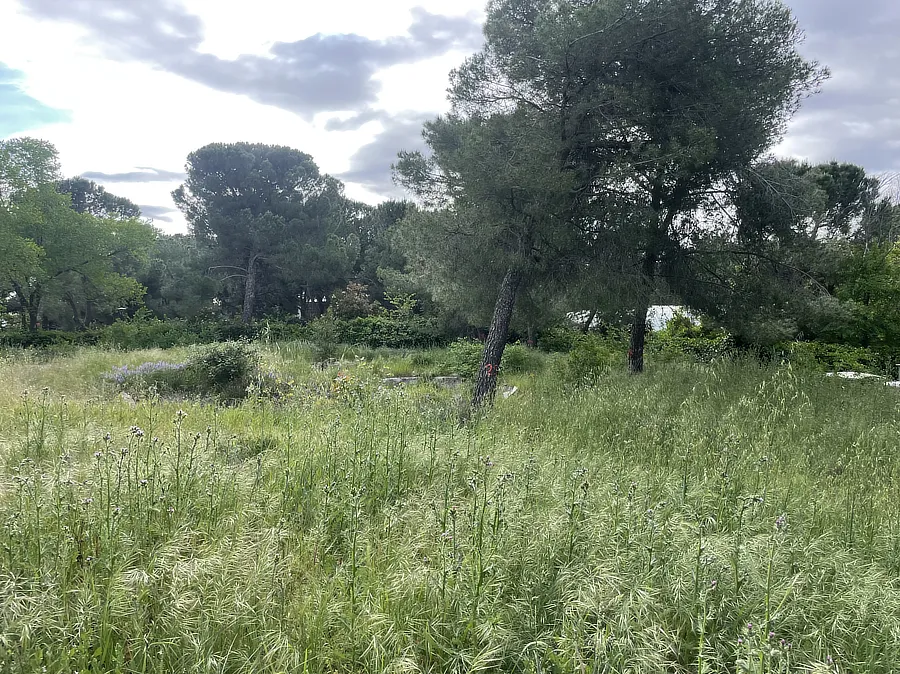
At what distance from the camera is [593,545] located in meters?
2.37

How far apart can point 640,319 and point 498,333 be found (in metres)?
2.79

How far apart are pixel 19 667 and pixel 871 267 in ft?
45.3

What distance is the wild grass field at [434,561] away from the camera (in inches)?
67.9

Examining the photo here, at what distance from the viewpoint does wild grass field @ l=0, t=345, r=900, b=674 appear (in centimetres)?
172

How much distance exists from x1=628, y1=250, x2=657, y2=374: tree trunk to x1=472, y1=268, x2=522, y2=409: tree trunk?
1.94 meters

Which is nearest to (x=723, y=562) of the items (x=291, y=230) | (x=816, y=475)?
(x=816, y=475)

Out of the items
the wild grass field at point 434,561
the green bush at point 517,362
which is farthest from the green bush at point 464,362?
the wild grass field at point 434,561

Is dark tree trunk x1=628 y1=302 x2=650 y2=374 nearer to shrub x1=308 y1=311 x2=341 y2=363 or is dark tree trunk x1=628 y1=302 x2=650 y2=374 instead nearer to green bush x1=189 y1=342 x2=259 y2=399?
green bush x1=189 y1=342 x2=259 y2=399

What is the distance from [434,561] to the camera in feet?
7.57

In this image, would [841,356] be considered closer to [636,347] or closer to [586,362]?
[636,347]

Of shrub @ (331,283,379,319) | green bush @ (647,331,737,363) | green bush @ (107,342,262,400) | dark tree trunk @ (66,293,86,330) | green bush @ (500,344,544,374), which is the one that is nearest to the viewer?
green bush @ (107,342,262,400)

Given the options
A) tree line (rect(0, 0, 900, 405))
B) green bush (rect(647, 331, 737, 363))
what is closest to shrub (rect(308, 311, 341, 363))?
tree line (rect(0, 0, 900, 405))

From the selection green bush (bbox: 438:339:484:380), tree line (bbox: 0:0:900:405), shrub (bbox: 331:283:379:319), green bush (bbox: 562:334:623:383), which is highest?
tree line (bbox: 0:0:900:405)

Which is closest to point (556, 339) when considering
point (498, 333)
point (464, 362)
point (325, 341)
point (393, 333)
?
point (464, 362)
